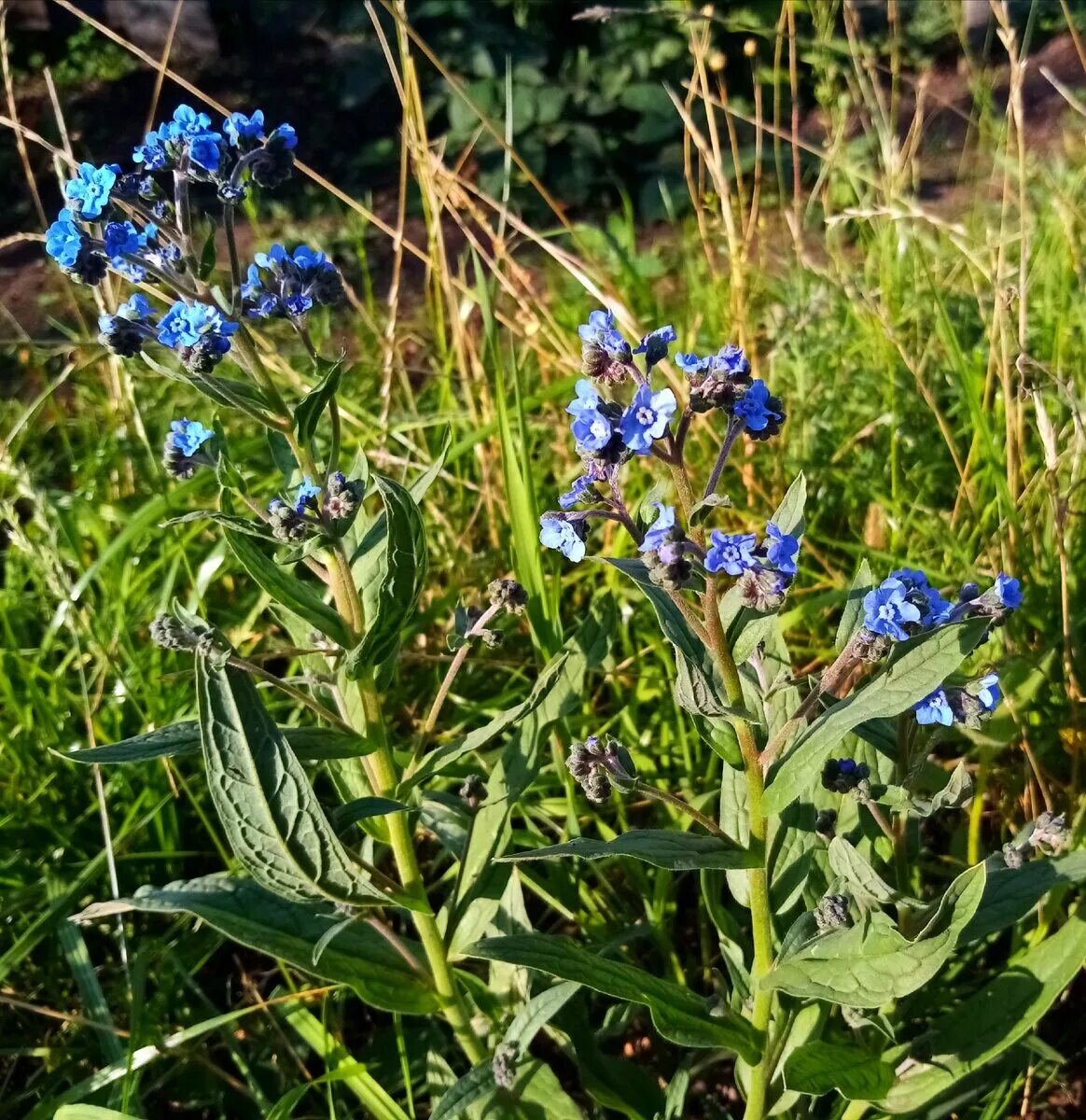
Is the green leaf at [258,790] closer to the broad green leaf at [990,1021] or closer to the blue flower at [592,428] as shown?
the blue flower at [592,428]

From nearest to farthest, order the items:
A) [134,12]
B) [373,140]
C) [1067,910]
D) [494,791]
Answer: [494,791] < [1067,910] < [373,140] < [134,12]

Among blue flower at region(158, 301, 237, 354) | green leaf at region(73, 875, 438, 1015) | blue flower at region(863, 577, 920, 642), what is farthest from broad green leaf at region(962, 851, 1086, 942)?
blue flower at region(158, 301, 237, 354)

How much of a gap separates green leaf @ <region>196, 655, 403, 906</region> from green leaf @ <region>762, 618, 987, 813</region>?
0.80 m

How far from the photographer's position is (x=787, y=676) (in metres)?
1.86

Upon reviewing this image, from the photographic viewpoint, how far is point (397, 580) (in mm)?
1861

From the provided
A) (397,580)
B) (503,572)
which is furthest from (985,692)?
(503,572)

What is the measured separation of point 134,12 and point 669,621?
10.4 meters

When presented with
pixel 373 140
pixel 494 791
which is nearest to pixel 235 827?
pixel 494 791

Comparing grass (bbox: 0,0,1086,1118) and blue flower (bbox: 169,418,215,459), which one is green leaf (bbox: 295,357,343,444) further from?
grass (bbox: 0,0,1086,1118)

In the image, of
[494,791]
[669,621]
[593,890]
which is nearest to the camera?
[669,621]

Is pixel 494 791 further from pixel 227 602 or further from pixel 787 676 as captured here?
pixel 227 602

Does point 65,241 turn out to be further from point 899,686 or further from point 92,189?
point 899,686

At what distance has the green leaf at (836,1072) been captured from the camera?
1784mm

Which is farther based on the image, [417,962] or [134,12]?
[134,12]
